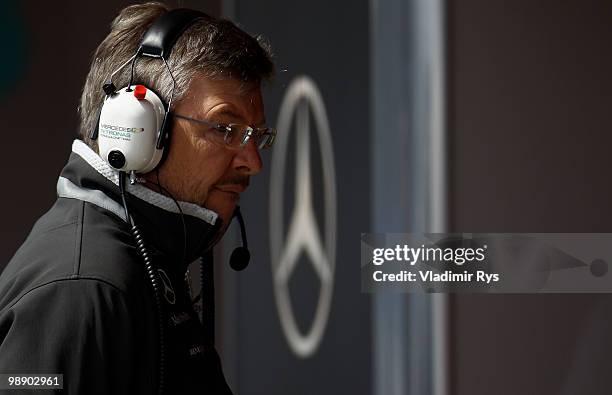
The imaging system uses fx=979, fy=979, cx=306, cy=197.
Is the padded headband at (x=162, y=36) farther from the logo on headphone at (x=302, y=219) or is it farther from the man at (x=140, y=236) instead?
the logo on headphone at (x=302, y=219)

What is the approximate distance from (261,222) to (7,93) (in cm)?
111

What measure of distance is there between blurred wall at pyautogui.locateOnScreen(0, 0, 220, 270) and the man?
2.27 m

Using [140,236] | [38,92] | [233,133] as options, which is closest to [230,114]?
[233,133]

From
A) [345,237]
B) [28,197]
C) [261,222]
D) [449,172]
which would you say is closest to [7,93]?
[28,197]

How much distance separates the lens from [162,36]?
156cm

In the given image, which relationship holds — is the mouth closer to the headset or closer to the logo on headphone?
the headset

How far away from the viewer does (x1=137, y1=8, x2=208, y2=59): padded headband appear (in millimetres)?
1559

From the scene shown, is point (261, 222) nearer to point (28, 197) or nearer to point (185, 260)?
point (28, 197)

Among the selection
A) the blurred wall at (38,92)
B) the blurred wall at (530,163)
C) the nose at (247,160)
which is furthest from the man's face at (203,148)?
the blurred wall at (38,92)

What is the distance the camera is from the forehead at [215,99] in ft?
5.19

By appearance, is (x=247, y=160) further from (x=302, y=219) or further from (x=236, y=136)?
(x=302, y=219)

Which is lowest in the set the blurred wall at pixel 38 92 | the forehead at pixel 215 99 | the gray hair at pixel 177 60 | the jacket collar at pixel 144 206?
the jacket collar at pixel 144 206

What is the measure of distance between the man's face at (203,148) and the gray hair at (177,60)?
0.02 metres

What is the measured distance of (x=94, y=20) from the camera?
3945 mm
